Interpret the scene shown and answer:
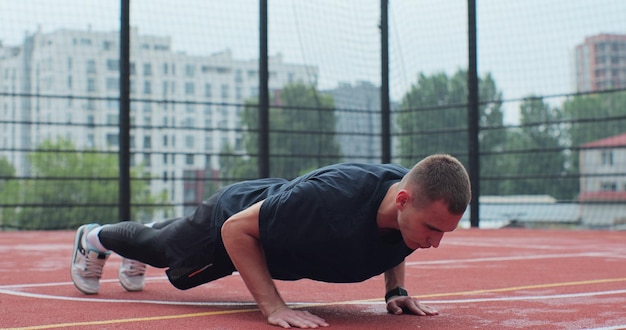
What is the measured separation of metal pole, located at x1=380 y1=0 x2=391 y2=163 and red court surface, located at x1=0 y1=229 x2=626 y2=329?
5080 millimetres

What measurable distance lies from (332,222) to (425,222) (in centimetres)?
32

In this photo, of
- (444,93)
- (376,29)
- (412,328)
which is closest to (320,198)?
(412,328)

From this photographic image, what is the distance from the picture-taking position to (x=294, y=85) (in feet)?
45.3

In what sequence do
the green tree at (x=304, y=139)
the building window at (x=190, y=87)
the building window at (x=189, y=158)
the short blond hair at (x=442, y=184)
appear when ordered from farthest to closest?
the building window at (x=190, y=87) < the building window at (x=189, y=158) < the green tree at (x=304, y=139) < the short blond hair at (x=442, y=184)

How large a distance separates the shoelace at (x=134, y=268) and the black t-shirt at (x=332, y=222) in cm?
118

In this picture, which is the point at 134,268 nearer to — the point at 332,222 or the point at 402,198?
the point at 332,222

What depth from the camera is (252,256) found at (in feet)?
9.10

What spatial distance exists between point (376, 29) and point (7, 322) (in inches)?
349

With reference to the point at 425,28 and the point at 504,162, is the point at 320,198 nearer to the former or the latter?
the point at 425,28

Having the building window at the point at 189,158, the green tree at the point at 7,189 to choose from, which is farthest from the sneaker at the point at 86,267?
the building window at the point at 189,158

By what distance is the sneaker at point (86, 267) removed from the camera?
3670mm

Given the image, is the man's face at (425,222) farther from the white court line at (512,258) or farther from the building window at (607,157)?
the building window at (607,157)

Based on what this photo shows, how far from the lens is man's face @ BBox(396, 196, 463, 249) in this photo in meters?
2.47

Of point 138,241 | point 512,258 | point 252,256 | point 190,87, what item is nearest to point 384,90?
point 512,258
